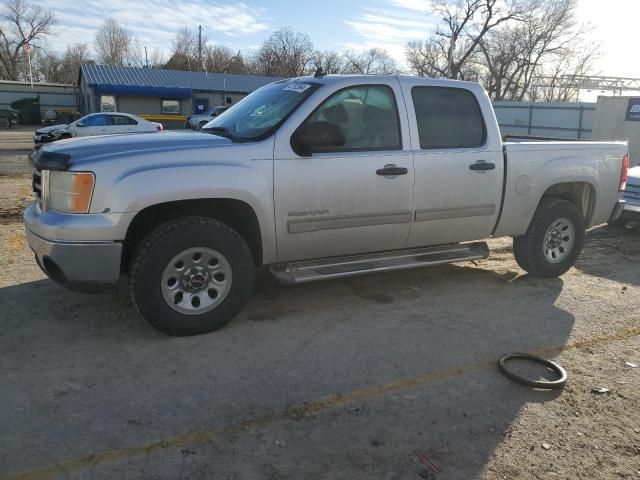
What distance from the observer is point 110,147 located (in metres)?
4.09

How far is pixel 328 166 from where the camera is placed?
4555 mm

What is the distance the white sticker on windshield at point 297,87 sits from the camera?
4.82m

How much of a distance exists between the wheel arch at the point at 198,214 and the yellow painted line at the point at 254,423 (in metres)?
1.55

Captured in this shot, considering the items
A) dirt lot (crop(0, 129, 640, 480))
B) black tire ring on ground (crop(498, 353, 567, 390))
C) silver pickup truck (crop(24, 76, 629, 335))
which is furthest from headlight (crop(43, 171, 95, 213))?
black tire ring on ground (crop(498, 353, 567, 390))

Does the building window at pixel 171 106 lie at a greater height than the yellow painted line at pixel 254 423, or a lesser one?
greater

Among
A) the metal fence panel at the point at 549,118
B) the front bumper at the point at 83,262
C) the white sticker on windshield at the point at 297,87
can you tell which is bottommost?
the front bumper at the point at 83,262

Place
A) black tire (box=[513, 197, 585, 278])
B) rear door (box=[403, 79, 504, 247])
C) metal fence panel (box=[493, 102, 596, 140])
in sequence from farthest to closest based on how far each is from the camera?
metal fence panel (box=[493, 102, 596, 140])
black tire (box=[513, 197, 585, 278])
rear door (box=[403, 79, 504, 247])

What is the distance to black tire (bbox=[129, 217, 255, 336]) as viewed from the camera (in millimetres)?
4035

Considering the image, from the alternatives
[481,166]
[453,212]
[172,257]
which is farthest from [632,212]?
[172,257]

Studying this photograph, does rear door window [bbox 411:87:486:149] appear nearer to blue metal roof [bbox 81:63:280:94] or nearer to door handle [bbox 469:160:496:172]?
door handle [bbox 469:160:496:172]

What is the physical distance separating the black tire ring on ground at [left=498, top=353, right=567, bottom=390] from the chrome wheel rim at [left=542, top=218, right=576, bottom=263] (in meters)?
2.20

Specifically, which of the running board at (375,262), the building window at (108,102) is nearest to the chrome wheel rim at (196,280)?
the running board at (375,262)

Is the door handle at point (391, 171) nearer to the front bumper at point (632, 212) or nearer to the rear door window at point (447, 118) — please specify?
the rear door window at point (447, 118)

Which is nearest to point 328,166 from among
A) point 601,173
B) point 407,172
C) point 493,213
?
point 407,172
